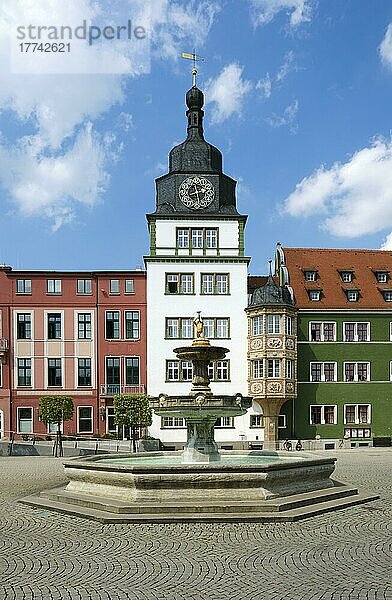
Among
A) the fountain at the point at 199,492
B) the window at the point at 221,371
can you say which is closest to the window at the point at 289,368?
the window at the point at 221,371

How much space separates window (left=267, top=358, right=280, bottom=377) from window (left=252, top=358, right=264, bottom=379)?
1.46ft

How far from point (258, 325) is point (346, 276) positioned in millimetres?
8525

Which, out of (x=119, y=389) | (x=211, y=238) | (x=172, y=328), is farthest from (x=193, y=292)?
(x=119, y=389)

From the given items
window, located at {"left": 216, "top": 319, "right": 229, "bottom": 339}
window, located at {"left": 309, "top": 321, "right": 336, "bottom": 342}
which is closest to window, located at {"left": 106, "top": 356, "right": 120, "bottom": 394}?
window, located at {"left": 216, "top": 319, "right": 229, "bottom": 339}

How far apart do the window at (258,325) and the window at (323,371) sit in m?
4.45

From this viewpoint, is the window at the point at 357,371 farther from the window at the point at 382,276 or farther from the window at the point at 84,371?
the window at the point at 84,371

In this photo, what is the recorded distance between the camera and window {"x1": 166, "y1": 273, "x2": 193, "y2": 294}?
160 ft

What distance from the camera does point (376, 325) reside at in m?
50.3

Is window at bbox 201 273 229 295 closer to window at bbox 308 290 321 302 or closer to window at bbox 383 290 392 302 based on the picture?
window at bbox 308 290 321 302

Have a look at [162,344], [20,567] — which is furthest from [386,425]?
[20,567]

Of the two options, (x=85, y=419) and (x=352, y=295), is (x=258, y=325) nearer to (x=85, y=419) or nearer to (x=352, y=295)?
(x=352, y=295)

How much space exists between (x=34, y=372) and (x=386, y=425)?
23305 millimetres

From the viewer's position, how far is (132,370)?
49500 millimetres

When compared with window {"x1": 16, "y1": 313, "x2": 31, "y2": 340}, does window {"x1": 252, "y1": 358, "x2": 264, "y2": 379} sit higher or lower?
lower
